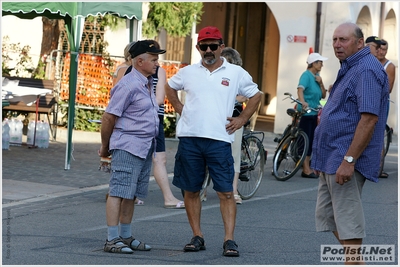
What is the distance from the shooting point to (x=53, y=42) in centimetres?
1930

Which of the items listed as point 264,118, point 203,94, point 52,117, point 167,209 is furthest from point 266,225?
point 264,118

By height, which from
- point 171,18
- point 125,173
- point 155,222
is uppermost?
point 171,18

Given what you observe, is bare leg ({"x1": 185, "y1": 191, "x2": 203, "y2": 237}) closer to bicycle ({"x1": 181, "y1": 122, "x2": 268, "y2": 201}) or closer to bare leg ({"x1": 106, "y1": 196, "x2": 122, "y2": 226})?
bare leg ({"x1": 106, "y1": 196, "x2": 122, "y2": 226})

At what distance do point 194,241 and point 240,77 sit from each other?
1412 millimetres

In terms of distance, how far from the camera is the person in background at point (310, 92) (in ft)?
43.4

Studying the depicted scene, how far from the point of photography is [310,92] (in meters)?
13.3

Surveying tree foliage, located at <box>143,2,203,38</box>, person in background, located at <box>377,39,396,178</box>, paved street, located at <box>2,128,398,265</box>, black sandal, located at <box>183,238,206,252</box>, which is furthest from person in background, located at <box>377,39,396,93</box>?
tree foliage, located at <box>143,2,203,38</box>

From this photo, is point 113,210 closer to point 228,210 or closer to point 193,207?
point 193,207

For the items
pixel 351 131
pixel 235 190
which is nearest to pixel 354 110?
pixel 351 131

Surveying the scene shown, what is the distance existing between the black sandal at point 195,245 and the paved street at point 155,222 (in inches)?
2.3

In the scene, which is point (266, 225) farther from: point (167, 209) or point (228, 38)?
point (228, 38)

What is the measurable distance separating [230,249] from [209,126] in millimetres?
1005

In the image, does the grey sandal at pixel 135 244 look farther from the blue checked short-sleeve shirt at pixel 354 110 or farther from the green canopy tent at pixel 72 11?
the green canopy tent at pixel 72 11

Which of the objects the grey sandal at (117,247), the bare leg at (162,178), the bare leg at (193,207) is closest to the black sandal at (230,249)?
the bare leg at (193,207)
